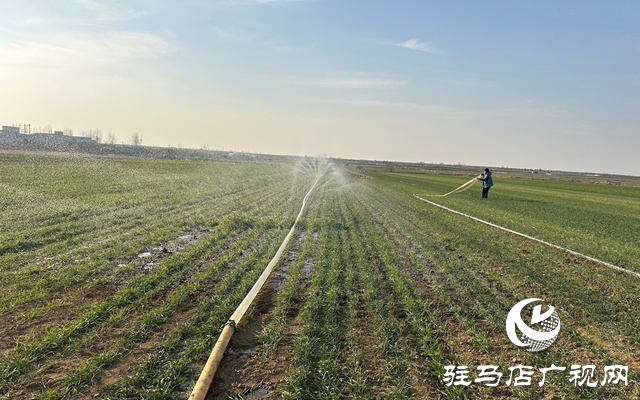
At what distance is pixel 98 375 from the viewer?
346cm

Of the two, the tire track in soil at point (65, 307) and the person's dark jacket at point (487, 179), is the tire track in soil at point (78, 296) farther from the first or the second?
the person's dark jacket at point (487, 179)

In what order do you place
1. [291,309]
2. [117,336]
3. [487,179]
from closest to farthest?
[117,336], [291,309], [487,179]

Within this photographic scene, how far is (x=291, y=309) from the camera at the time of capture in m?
5.32

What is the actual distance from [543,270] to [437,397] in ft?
20.2

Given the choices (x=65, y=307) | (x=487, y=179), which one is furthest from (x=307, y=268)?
(x=487, y=179)

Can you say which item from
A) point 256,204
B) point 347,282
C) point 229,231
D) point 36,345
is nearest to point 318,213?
point 256,204

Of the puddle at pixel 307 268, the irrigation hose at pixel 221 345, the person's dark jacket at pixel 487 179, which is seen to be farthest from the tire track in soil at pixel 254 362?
the person's dark jacket at pixel 487 179

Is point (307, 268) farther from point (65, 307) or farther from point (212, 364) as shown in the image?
point (65, 307)

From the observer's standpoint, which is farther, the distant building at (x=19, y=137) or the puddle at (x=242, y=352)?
the distant building at (x=19, y=137)

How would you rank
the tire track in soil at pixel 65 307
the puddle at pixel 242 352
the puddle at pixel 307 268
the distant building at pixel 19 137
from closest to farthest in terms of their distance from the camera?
the puddle at pixel 242 352 → the tire track in soil at pixel 65 307 → the puddle at pixel 307 268 → the distant building at pixel 19 137

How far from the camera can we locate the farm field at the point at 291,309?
3.49 meters

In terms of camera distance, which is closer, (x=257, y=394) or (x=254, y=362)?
(x=257, y=394)

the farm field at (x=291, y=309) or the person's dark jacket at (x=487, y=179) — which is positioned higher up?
the person's dark jacket at (x=487, y=179)

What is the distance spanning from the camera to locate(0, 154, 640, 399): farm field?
11.5 feet
